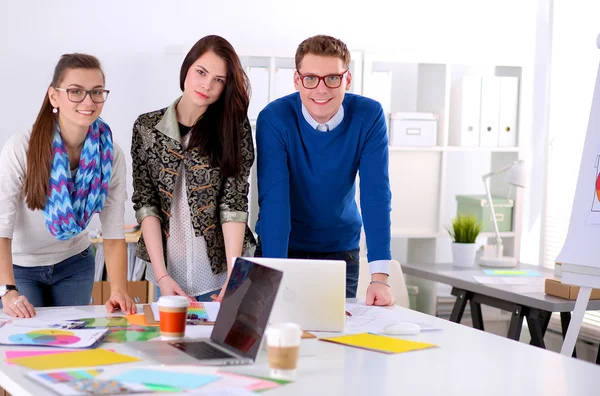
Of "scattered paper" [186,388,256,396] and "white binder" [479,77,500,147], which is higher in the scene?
"white binder" [479,77,500,147]

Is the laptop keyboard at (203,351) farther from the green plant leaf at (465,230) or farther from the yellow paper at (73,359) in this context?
the green plant leaf at (465,230)

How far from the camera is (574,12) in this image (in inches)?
186

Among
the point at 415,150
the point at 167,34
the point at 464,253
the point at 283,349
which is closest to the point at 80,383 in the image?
the point at 283,349

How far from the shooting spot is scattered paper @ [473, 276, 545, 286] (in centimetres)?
375

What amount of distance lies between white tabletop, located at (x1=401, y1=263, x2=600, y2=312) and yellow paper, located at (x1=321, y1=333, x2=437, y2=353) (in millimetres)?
1591

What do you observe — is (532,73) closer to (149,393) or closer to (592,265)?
(592,265)

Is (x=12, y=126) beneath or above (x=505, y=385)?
above

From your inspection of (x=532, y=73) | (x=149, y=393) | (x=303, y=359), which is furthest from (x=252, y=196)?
(x=149, y=393)

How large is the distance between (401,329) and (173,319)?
0.57 metres

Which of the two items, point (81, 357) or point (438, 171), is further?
point (438, 171)

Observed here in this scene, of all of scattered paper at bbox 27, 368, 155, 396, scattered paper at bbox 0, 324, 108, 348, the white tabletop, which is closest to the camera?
scattered paper at bbox 27, 368, 155, 396

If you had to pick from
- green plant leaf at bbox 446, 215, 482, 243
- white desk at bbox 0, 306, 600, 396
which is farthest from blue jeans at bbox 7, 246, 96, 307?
green plant leaf at bbox 446, 215, 482, 243

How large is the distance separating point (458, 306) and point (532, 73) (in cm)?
184

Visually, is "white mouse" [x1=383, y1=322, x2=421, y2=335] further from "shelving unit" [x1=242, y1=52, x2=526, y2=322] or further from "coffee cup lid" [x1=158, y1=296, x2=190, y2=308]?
"shelving unit" [x1=242, y1=52, x2=526, y2=322]
